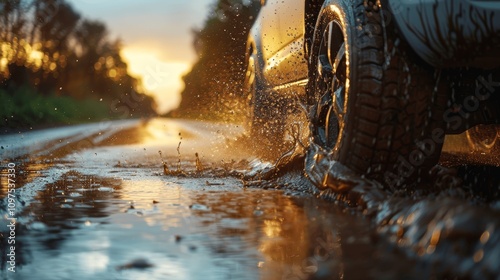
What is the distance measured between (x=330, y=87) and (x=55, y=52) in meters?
37.0

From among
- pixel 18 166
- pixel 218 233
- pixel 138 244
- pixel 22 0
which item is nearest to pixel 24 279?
pixel 138 244

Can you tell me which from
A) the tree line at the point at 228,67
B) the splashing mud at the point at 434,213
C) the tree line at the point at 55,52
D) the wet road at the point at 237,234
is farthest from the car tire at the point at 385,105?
the tree line at the point at 55,52

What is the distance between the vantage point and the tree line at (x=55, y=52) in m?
26.2

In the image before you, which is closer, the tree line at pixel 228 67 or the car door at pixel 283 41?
the car door at pixel 283 41

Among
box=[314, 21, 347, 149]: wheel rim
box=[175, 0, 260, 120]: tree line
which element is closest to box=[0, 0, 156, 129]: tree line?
box=[175, 0, 260, 120]: tree line

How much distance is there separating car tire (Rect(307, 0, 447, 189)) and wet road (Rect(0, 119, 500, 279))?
377 millimetres

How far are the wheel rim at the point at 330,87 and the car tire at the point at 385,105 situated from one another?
22cm

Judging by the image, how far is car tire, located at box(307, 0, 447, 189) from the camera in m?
4.88

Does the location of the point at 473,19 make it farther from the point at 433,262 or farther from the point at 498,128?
the point at 498,128

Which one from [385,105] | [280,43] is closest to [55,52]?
[280,43]

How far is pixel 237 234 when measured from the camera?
3924 millimetres

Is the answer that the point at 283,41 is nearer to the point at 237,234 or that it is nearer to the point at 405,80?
the point at 405,80

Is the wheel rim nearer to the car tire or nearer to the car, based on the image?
the car

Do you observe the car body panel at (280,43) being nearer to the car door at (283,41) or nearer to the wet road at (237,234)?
the car door at (283,41)
